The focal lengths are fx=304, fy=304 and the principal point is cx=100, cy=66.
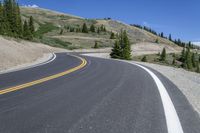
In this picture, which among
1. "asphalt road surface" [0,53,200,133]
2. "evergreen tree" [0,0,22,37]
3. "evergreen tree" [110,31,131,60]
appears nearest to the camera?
"asphalt road surface" [0,53,200,133]

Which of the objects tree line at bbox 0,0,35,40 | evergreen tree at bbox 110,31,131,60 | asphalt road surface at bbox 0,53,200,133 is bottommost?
evergreen tree at bbox 110,31,131,60

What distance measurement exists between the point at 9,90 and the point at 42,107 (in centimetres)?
241

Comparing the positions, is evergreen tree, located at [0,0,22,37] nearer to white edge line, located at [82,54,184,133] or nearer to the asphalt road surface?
the asphalt road surface

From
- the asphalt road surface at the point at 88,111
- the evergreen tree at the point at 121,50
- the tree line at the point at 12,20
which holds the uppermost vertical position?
the tree line at the point at 12,20

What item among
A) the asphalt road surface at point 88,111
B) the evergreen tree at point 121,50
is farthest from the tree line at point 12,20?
the asphalt road surface at point 88,111

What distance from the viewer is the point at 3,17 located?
2534 inches

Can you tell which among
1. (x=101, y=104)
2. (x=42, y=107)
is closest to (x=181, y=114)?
(x=101, y=104)

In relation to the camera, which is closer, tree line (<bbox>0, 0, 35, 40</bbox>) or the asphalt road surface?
the asphalt road surface

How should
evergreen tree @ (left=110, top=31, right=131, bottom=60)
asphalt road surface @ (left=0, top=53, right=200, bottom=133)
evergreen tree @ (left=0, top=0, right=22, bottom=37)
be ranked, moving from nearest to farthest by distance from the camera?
1. asphalt road surface @ (left=0, top=53, right=200, bottom=133)
2. evergreen tree @ (left=0, top=0, right=22, bottom=37)
3. evergreen tree @ (left=110, top=31, right=131, bottom=60)

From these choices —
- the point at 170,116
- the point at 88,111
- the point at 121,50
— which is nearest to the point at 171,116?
the point at 170,116

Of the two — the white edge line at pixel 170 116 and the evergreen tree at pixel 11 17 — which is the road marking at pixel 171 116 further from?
the evergreen tree at pixel 11 17

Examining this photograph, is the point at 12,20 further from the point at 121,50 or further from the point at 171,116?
the point at 171,116

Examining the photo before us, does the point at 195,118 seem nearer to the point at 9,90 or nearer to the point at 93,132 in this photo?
the point at 93,132

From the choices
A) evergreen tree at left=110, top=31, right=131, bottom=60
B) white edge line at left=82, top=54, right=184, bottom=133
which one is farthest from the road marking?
evergreen tree at left=110, top=31, right=131, bottom=60
